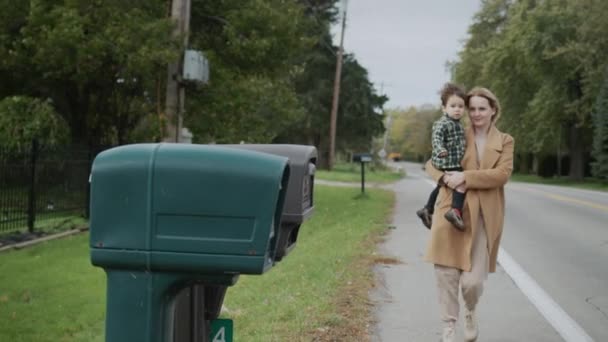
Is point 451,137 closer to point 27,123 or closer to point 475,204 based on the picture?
point 475,204

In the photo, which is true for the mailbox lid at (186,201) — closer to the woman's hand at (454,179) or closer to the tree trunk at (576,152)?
the woman's hand at (454,179)

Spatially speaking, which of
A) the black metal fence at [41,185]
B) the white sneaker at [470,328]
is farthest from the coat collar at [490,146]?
the black metal fence at [41,185]

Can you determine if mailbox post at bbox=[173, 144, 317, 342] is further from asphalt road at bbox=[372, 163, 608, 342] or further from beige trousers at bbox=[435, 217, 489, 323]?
asphalt road at bbox=[372, 163, 608, 342]

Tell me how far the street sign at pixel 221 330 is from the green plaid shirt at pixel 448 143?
1955 millimetres

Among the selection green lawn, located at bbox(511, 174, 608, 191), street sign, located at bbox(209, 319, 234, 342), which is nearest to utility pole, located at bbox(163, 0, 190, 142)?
street sign, located at bbox(209, 319, 234, 342)

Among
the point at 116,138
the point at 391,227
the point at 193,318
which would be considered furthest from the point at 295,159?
the point at 116,138

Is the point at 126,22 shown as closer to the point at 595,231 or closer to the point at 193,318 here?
the point at 595,231

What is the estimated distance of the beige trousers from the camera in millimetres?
4324

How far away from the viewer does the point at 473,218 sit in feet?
14.1

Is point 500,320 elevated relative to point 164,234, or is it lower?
lower

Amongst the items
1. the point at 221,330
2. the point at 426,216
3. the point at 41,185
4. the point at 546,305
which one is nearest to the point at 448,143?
the point at 426,216

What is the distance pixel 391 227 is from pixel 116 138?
11625mm

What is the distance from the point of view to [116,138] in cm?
2095

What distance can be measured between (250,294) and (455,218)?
3.05 meters
